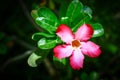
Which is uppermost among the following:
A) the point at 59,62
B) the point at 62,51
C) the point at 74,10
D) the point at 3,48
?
the point at 74,10

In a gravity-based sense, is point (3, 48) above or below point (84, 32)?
below

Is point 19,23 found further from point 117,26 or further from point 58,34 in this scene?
point 58,34

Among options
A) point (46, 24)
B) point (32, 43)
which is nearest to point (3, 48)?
point (32, 43)

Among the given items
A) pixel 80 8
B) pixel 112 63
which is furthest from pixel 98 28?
pixel 112 63

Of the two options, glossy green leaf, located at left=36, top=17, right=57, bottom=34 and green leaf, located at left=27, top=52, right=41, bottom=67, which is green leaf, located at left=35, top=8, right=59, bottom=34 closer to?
glossy green leaf, located at left=36, top=17, right=57, bottom=34

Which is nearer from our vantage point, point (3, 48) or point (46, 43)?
point (46, 43)

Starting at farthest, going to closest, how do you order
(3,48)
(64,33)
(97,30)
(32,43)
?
(32,43)
(3,48)
(97,30)
(64,33)

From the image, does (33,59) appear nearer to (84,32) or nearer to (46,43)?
(46,43)

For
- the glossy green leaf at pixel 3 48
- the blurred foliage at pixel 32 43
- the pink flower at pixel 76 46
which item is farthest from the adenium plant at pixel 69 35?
the blurred foliage at pixel 32 43

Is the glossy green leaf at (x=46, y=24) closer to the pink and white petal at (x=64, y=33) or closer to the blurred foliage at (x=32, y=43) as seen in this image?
the pink and white petal at (x=64, y=33)
